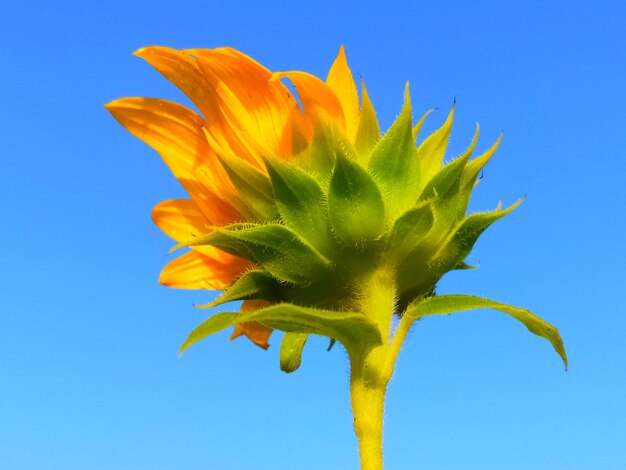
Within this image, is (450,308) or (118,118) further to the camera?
(118,118)

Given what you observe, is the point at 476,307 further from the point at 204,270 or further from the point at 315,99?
the point at 204,270

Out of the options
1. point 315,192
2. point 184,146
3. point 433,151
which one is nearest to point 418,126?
point 433,151

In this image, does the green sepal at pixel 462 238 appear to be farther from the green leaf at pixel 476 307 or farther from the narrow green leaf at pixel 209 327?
the narrow green leaf at pixel 209 327

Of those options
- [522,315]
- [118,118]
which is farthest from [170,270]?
[522,315]

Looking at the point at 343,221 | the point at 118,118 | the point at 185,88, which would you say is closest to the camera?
the point at 343,221

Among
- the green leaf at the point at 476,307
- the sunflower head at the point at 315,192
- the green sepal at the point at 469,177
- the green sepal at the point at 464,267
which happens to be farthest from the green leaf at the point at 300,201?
the green sepal at the point at 464,267

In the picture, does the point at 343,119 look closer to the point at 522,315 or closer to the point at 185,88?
the point at 185,88
